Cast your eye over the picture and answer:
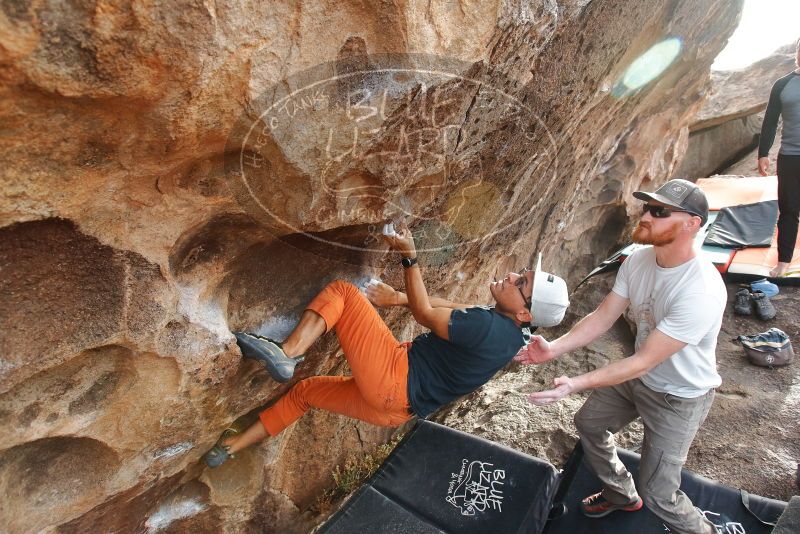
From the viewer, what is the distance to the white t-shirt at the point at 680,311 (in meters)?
2.27

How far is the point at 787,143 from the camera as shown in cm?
401

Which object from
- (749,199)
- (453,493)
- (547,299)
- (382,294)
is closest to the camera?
(547,299)

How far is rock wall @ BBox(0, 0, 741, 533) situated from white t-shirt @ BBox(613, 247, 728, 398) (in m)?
1.03

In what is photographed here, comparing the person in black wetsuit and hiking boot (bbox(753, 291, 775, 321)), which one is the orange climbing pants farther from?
hiking boot (bbox(753, 291, 775, 321))

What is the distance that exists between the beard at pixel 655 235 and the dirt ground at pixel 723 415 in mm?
2180

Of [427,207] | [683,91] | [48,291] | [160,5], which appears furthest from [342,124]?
[683,91]

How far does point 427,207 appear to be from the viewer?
279 cm

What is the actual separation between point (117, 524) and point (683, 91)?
7.35 m

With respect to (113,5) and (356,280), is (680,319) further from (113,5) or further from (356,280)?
(113,5)

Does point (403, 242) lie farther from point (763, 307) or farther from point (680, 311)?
point (763, 307)

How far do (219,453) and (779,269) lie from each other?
5901mm

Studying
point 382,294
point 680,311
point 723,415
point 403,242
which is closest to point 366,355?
point 382,294

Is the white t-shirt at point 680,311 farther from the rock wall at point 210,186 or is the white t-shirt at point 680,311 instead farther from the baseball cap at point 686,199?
the rock wall at point 210,186

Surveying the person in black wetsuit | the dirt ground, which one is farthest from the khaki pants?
the person in black wetsuit
